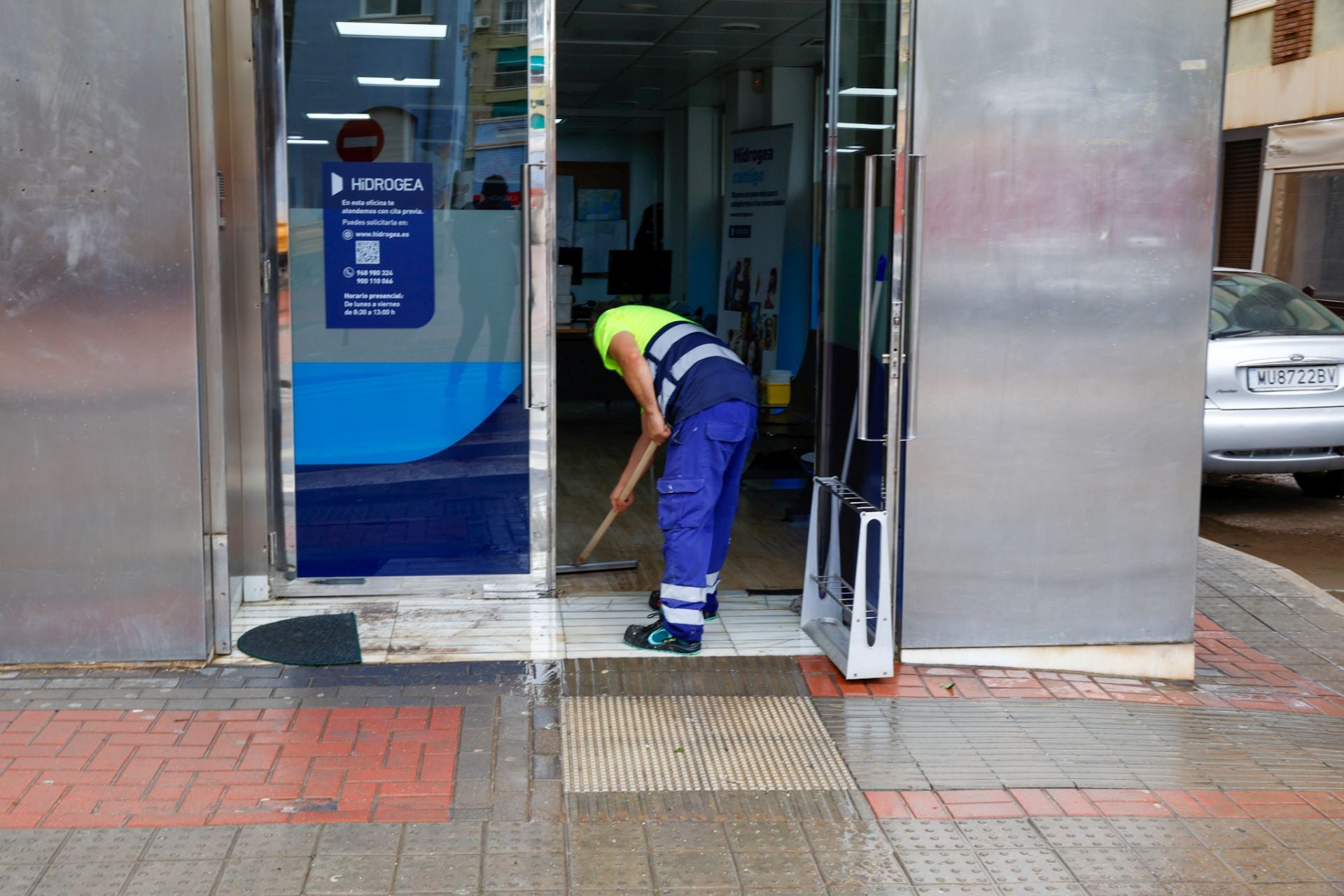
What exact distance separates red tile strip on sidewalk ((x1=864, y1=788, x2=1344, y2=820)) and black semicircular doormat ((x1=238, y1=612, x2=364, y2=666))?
221cm

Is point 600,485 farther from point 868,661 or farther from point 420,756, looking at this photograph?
point 420,756

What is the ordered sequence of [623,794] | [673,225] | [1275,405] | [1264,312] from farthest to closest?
1. [673,225]
2. [1264,312]
3. [1275,405]
4. [623,794]

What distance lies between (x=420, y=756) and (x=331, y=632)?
133cm

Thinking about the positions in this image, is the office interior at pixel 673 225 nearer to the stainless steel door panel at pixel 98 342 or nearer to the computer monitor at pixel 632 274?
the computer monitor at pixel 632 274

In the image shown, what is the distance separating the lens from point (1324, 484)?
10.1m

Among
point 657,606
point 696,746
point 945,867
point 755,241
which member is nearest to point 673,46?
point 755,241

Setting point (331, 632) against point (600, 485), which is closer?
point (331, 632)

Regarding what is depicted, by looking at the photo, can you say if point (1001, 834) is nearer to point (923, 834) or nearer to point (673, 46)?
point (923, 834)

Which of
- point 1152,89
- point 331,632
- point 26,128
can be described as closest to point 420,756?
point 331,632

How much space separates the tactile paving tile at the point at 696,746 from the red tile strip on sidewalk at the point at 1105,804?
9.3 inches

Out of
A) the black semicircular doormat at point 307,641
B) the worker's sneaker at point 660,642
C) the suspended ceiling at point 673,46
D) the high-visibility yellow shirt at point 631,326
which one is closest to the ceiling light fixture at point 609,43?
the suspended ceiling at point 673,46

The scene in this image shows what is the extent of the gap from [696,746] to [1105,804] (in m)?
1.32

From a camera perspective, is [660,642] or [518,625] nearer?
[660,642]

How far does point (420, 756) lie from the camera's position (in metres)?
4.40
